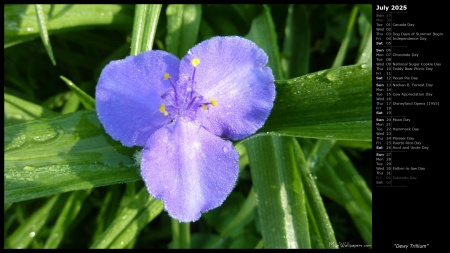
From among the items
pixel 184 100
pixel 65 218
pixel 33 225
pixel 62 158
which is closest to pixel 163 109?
pixel 184 100

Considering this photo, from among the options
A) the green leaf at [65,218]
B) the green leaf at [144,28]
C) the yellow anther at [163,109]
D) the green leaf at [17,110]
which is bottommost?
the green leaf at [65,218]

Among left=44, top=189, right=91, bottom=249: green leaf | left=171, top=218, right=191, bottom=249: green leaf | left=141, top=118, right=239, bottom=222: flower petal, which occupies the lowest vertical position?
left=171, top=218, right=191, bottom=249: green leaf

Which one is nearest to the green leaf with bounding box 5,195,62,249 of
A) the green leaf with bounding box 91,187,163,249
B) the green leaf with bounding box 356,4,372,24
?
the green leaf with bounding box 91,187,163,249

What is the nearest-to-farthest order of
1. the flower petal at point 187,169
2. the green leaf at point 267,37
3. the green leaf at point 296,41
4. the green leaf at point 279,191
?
the flower petal at point 187,169, the green leaf at point 279,191, the green leaf at point 267,37, the green leaf at point 296,41

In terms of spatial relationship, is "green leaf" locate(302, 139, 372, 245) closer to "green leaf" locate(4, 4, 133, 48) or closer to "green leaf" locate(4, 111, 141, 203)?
"green leaf" locate(4, 111, 141, 203)

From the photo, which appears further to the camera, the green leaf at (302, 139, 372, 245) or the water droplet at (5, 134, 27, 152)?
the green leaf at (302, 139, 372, 245)

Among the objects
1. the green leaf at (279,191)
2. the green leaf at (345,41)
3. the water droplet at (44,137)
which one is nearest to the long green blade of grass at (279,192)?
the green leaf at (279,191)

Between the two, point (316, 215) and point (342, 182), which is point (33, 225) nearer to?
point (316, 215)

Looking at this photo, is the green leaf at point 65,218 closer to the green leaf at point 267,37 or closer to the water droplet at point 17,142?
the water droplet at point 17,142

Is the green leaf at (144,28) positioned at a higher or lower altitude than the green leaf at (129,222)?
higher
